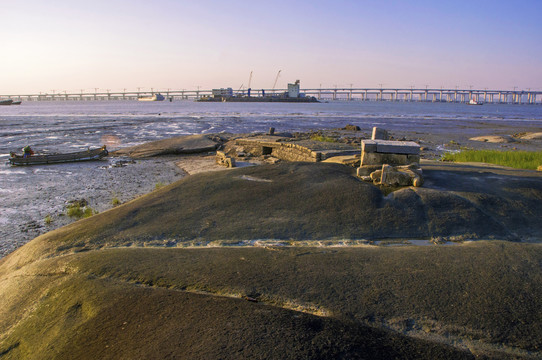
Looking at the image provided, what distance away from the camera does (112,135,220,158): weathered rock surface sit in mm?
20141

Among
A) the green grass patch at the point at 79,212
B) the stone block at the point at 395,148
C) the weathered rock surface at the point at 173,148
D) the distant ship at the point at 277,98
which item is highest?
the distant ship at the point at 277,98

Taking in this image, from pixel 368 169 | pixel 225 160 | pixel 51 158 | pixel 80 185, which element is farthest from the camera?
pixel 51 158

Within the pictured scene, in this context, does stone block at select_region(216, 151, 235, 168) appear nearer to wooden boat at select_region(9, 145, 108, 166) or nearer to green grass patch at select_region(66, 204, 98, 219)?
wooden boat at select_region(9, 145, 108, 166)

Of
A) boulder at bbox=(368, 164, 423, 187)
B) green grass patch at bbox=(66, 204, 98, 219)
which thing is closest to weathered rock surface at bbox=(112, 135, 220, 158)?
green grass patch at bbox=(66, 204, 98, 219)

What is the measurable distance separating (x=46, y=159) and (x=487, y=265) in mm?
17496

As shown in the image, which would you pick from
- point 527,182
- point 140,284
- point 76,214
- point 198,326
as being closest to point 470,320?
point 198,326

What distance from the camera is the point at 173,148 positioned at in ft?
67.1

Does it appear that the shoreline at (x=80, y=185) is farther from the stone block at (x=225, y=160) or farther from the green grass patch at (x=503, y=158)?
the green grass patch at (x=503, y=158)

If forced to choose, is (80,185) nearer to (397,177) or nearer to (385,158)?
(385,158)

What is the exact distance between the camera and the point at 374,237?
20.7 feet

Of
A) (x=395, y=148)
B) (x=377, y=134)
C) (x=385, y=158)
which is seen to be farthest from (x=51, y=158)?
(x=395, y=148)

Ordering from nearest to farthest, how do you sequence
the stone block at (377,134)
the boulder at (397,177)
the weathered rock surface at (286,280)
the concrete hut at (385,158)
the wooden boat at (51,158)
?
the weathered rock surface at (286,280)
the boulder at (397,177)
the concrete hut at (385,158)
the stone block at (377,134)
the wooden boat at (51,158)

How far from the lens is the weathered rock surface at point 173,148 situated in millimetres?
20141

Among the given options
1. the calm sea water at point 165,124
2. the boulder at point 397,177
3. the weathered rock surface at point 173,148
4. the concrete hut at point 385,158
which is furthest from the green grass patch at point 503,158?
the calm sea water at point 165,124
